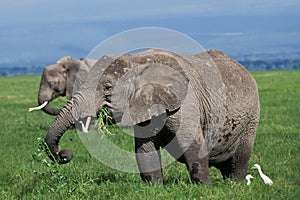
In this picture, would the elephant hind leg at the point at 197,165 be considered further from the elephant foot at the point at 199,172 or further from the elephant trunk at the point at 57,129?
the elephant trunk at the point at 57,129

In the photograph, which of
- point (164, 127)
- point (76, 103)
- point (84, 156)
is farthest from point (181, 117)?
point (84, 156)

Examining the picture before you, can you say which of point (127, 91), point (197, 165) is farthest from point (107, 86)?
point (197, 165)

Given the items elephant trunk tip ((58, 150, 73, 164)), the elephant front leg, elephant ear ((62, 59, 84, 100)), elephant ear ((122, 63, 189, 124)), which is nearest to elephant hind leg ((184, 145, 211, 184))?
the elephant front leg

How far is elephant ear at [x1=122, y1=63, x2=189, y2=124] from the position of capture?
294 inches

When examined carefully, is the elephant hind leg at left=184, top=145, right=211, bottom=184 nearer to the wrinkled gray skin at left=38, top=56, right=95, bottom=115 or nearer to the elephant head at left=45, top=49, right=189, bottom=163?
the elephant head at left=45, top=49, right=189, bottom=163

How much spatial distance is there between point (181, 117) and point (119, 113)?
2.29ft

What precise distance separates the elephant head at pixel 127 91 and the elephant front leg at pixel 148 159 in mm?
370

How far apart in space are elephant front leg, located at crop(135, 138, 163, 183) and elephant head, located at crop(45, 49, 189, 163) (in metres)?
0.37

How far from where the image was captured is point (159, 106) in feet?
24.5

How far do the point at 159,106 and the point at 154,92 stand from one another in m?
0.16

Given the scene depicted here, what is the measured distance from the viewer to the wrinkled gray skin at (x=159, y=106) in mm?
7555

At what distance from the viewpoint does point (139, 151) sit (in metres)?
7.96

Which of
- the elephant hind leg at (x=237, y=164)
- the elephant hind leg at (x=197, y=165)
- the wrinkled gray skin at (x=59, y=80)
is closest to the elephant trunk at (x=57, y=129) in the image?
the elephant hind leg at (x=197, y=165)

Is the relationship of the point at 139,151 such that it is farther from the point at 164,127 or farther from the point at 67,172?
the point at 67,172
